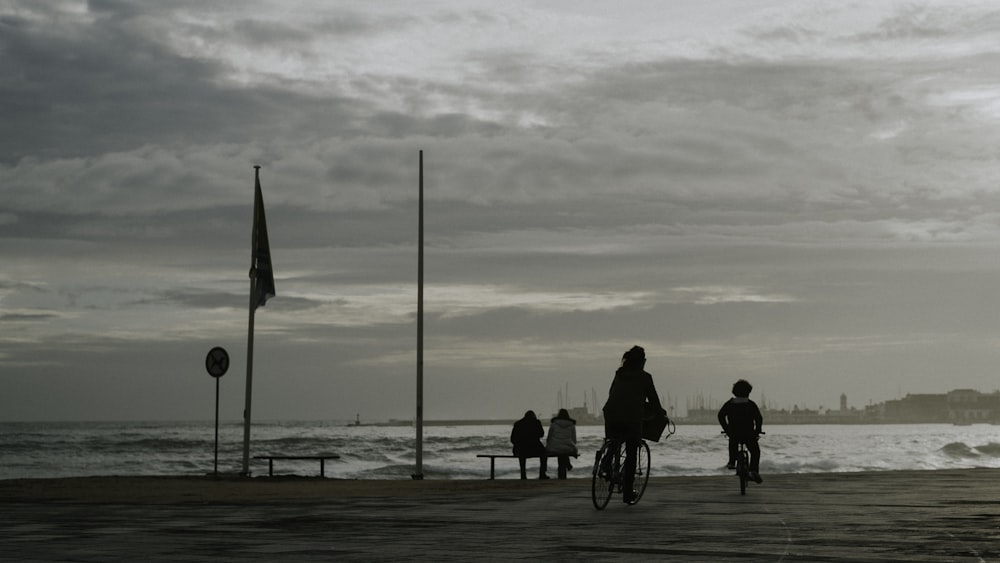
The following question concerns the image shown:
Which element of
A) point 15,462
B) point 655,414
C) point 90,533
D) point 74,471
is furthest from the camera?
point 15,462

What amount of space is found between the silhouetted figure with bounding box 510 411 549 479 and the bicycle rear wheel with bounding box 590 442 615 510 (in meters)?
15.1

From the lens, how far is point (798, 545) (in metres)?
10.6

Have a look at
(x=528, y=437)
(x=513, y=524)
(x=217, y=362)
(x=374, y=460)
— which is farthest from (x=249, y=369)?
(x=374, y=460)

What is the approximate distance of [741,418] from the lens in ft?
64.6

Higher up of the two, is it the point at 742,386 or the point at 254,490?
the point at 742,386

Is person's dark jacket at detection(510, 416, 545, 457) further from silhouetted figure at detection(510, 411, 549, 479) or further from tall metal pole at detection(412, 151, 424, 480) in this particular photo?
tall metal pole at detection(412, 151, 424, 480)

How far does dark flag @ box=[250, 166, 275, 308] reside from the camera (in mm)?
29297

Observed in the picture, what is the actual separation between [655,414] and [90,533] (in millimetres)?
6803

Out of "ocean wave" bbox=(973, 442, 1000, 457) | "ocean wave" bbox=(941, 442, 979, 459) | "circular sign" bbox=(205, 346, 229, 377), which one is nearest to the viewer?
"circular sign" bbox=(205, 346, 229, 377)

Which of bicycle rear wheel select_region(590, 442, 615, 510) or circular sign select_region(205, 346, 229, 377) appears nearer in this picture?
bicycle rear wheel select_region(590, 442, 615, 510)

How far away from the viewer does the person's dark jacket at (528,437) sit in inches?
1220

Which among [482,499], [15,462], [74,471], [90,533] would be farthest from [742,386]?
[15,462]

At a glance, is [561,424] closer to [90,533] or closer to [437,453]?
[90,533]

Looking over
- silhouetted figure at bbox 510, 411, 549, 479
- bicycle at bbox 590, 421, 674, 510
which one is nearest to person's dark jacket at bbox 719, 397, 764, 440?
bicycle at bbox 590, 421, 674, 510
